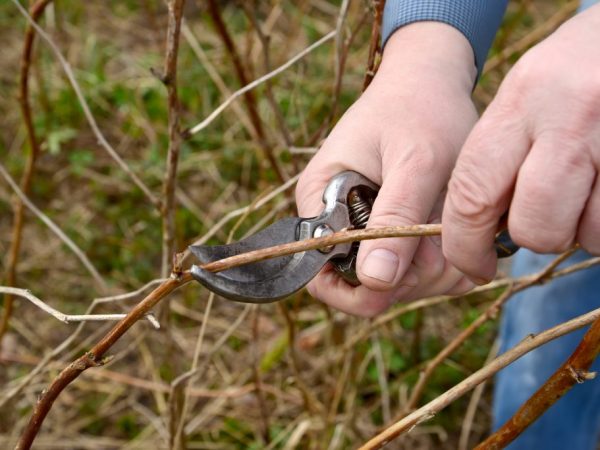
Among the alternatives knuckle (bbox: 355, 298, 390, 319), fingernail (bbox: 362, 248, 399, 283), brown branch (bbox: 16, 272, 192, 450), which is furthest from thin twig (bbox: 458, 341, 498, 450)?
brown branch (bbox: 16, 272, 192, 450)

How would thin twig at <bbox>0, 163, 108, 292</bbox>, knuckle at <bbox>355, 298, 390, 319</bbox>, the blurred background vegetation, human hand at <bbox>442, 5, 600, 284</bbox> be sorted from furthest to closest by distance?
the blurred background vegetation
thin twig at <bbox>0, 163, 108, 292</bbox>
knuckle at <bbox>355, 298, 390, 319</bbox>
human hand at <bbox>442, 5, 600, 284</bbox>

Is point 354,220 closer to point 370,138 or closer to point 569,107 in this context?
point 370,138

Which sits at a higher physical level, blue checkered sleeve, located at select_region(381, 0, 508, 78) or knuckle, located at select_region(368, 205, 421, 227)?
blue checkered sleeve, located at select_region(381, 0, 508, 78)

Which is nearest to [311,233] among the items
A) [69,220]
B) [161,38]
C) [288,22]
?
[69,220]

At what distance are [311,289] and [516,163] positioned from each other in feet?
1.55

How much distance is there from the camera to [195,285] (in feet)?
8.40

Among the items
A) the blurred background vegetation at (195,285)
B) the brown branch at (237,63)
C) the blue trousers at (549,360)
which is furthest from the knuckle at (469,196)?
the blue trousers at (549,360)

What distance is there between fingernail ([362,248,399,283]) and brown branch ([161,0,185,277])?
437mm

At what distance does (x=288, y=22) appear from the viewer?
393 cm

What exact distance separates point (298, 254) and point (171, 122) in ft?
1.26

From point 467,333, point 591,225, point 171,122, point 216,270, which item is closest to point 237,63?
point 171,122

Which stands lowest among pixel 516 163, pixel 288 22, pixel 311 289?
pixel 288 22

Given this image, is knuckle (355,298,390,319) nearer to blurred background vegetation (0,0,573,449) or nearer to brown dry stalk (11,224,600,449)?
brown dry stalk (11,224,600,449)

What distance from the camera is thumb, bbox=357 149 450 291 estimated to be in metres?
1.09
